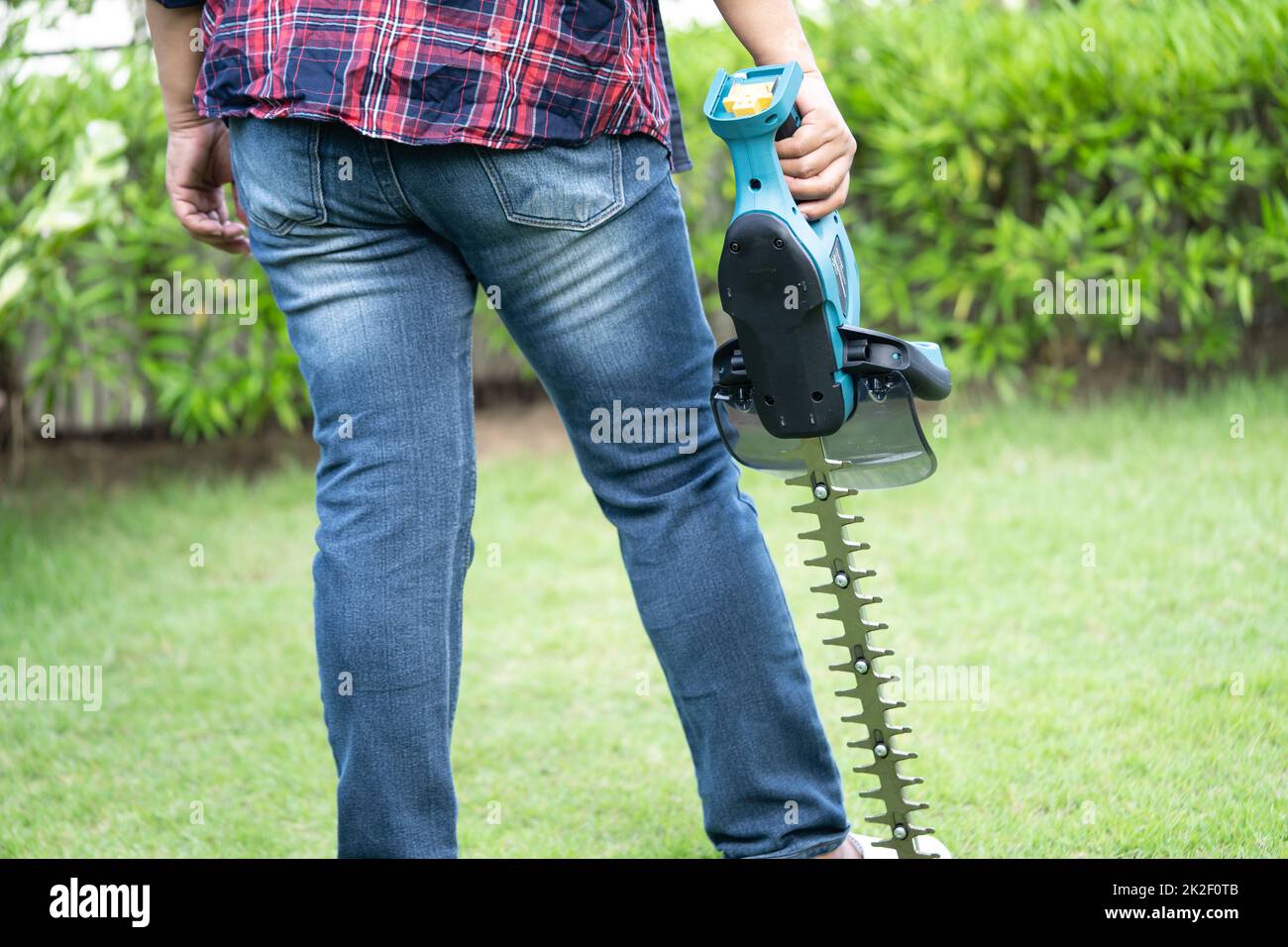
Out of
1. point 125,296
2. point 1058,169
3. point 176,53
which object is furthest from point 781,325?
point 125,296

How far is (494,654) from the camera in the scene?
3082 mm

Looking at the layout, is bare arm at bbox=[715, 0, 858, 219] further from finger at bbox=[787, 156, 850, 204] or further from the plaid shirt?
the plaid shirt

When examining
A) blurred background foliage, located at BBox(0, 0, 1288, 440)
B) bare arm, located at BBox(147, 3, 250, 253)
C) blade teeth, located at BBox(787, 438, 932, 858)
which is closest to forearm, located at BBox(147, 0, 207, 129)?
bare arm, located at BBox(147, 3, 250, 253)

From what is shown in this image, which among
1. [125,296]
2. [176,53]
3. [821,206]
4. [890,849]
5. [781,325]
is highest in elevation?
[125,296]

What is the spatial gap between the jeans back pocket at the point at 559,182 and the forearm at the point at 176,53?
458 mm

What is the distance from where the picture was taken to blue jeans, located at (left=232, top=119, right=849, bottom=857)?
1444mm

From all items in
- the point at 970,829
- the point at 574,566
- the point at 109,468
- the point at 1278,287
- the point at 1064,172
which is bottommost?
the point at 970,829

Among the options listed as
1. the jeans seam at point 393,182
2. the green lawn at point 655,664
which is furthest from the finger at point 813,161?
the green lawn at point 655,664

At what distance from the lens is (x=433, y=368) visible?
1495mm

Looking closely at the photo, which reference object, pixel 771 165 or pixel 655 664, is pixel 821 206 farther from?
pixel 655 664

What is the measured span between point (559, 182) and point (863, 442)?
46 cm
